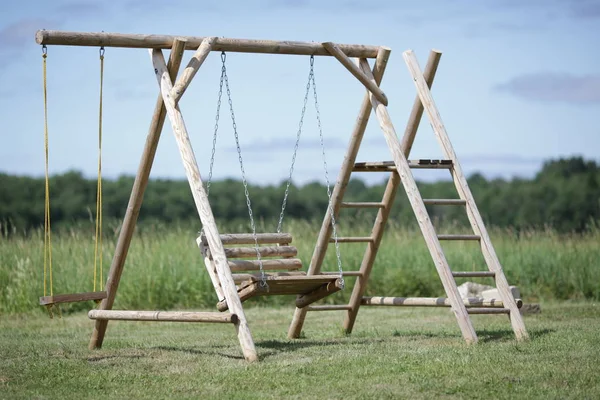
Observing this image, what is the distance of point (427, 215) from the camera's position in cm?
742

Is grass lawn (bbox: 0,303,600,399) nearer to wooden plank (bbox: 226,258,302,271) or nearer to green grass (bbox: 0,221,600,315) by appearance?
wooden plank (bbox: 226,258,302,271)

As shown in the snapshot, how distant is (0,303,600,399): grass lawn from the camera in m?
5.75

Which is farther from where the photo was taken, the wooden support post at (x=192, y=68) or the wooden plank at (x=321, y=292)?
the wooden plank at (x=321, y=292)

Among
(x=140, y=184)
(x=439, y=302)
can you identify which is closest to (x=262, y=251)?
(x=140, y=184)

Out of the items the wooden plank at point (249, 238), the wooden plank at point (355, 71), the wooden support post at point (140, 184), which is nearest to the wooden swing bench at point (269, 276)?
the wooden plank at point (249, 238)

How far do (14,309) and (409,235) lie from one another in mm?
5953

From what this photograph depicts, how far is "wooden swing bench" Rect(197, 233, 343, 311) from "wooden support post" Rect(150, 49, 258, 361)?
36cm

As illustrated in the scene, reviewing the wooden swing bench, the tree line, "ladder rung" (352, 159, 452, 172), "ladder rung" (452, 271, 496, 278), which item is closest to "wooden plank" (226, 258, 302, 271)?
the wooden swing bench

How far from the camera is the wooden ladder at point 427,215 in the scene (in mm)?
7349

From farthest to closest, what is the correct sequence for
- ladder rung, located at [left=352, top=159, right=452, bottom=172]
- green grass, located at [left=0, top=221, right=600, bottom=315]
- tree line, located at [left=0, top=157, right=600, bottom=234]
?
tree line, located at [left=0, top=157, right=600, bottom=234] < green grass, located at [left=0, top=221, right=600, bottom=315] < ladder rung, located at [left=352, top=159, right=452, bottom=172]

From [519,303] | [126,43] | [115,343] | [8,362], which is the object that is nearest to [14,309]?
[115,343]

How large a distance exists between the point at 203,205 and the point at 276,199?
25461mm

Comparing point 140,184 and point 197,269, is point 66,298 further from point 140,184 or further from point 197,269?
point 197,269

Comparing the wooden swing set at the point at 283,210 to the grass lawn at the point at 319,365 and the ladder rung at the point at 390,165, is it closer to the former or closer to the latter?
the ladder rung at the point at 390,165
